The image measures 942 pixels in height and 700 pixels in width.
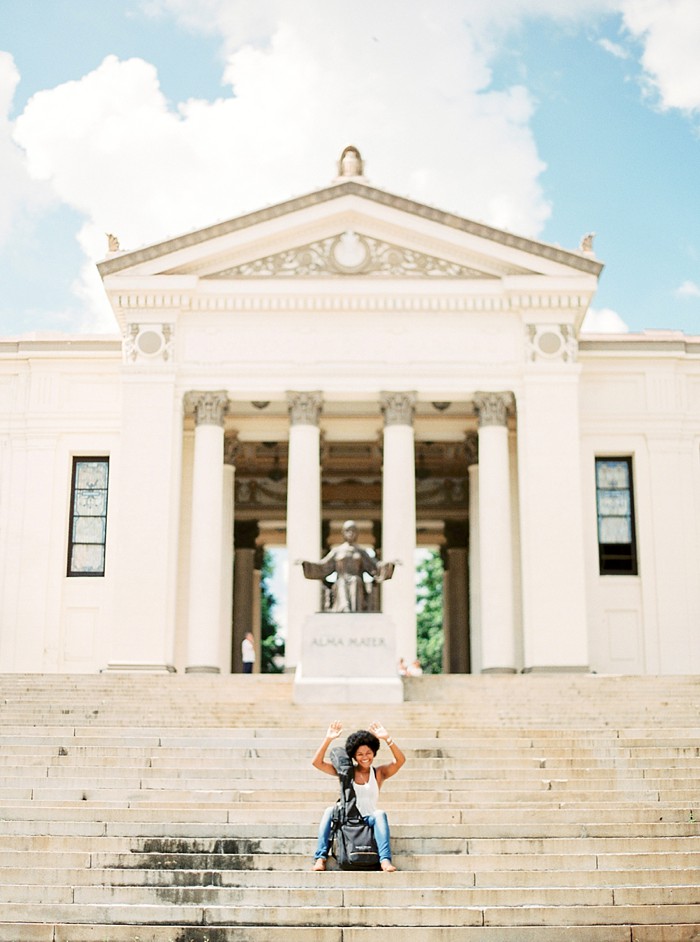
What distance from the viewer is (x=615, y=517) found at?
1395 inches

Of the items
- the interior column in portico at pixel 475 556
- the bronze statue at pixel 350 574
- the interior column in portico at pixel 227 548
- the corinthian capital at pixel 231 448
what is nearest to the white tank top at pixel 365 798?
the bronze statue at pixel 350 574

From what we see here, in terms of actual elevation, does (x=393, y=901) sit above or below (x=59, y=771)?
below

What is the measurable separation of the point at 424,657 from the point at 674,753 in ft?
168

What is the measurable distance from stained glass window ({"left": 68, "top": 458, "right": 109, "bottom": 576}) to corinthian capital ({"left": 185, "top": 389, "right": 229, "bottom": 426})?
12.6 feet

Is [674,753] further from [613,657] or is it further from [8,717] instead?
[613,657]

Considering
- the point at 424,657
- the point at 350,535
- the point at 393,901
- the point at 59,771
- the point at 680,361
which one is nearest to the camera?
the point at 393,901

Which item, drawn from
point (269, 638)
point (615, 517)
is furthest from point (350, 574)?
point (269, 638)

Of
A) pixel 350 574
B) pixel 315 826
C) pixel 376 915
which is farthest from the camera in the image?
pixel 350 574

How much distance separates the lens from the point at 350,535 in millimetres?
25172

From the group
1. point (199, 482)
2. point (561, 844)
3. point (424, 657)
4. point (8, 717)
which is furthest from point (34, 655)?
point (424, 657)

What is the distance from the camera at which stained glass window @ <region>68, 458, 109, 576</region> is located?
34938 millimetres

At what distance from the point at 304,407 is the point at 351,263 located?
13.2ft

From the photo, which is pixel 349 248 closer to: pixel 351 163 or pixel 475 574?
pixel 351 163

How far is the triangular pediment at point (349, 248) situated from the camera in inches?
1312
